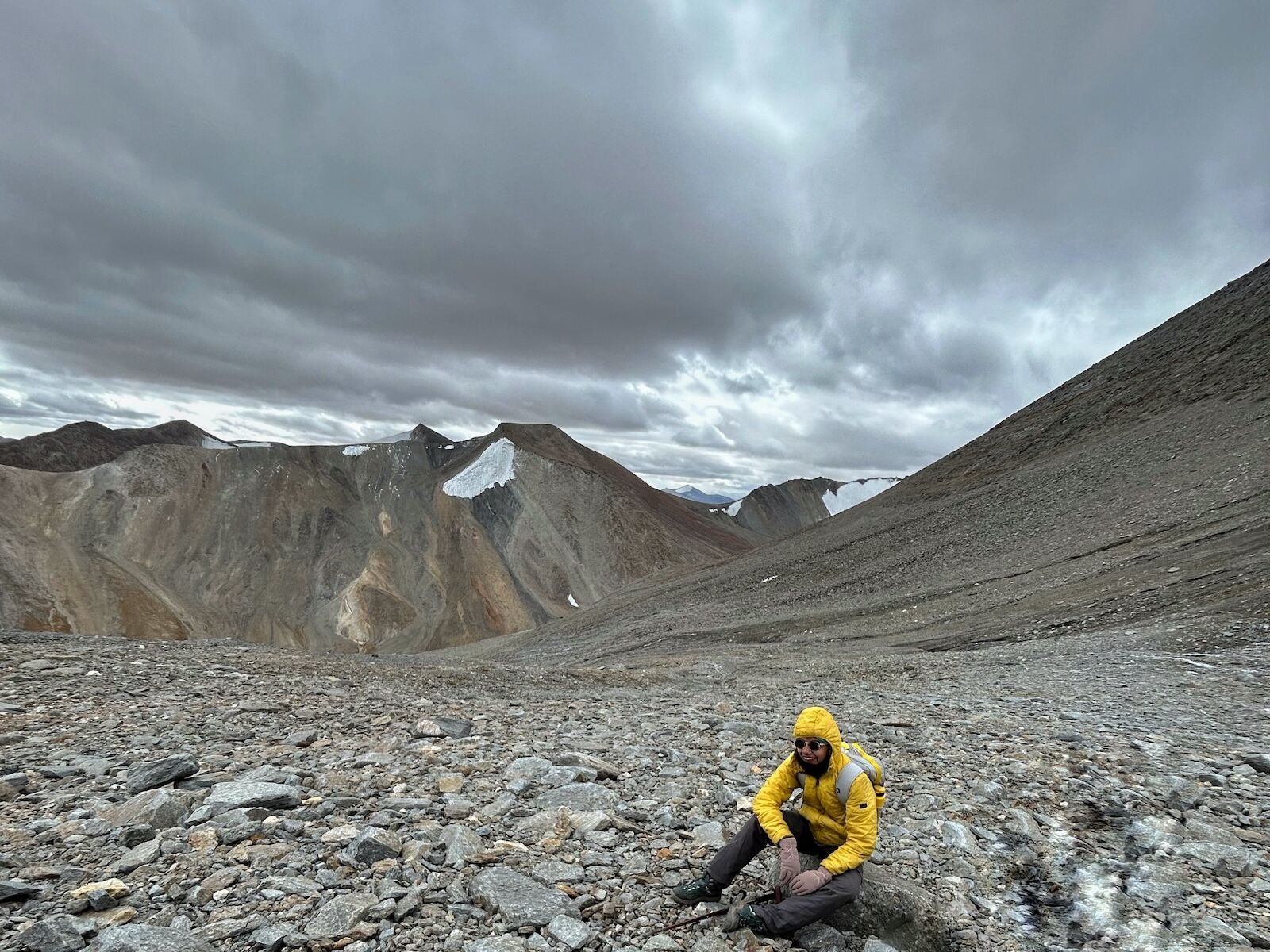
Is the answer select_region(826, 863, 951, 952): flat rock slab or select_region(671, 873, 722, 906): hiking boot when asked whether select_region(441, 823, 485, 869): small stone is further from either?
select_region(826, 863, 951, 952): flat rock slab

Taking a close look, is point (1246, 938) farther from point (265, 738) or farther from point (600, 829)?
point (265, 738)

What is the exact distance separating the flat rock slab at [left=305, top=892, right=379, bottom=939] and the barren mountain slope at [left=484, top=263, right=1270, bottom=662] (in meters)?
21.7

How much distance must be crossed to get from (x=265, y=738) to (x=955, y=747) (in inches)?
331

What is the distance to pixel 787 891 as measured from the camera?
4578 mm

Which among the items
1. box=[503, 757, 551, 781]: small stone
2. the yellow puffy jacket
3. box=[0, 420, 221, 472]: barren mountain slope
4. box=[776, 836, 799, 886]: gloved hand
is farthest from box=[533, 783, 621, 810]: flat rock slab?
box=[0, 420, 221, 472]: barren mountain slope

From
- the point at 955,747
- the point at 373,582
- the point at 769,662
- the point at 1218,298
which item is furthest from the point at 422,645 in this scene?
the point at 1218,298

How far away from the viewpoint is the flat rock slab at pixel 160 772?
230 inches

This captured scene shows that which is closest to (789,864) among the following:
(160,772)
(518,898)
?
(518,898)

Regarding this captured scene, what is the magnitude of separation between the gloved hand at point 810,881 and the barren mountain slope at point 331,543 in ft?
277

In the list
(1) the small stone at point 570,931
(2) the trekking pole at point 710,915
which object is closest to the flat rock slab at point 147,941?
(1) the small stone at point 570,931

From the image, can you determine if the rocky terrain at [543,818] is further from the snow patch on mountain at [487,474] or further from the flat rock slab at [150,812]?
the snow patch on mountain at [487,474]

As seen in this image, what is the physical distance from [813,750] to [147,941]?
14.1 ft

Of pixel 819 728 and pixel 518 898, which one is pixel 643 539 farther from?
pixel 518 898

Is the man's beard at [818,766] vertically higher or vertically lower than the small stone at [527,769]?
higher
